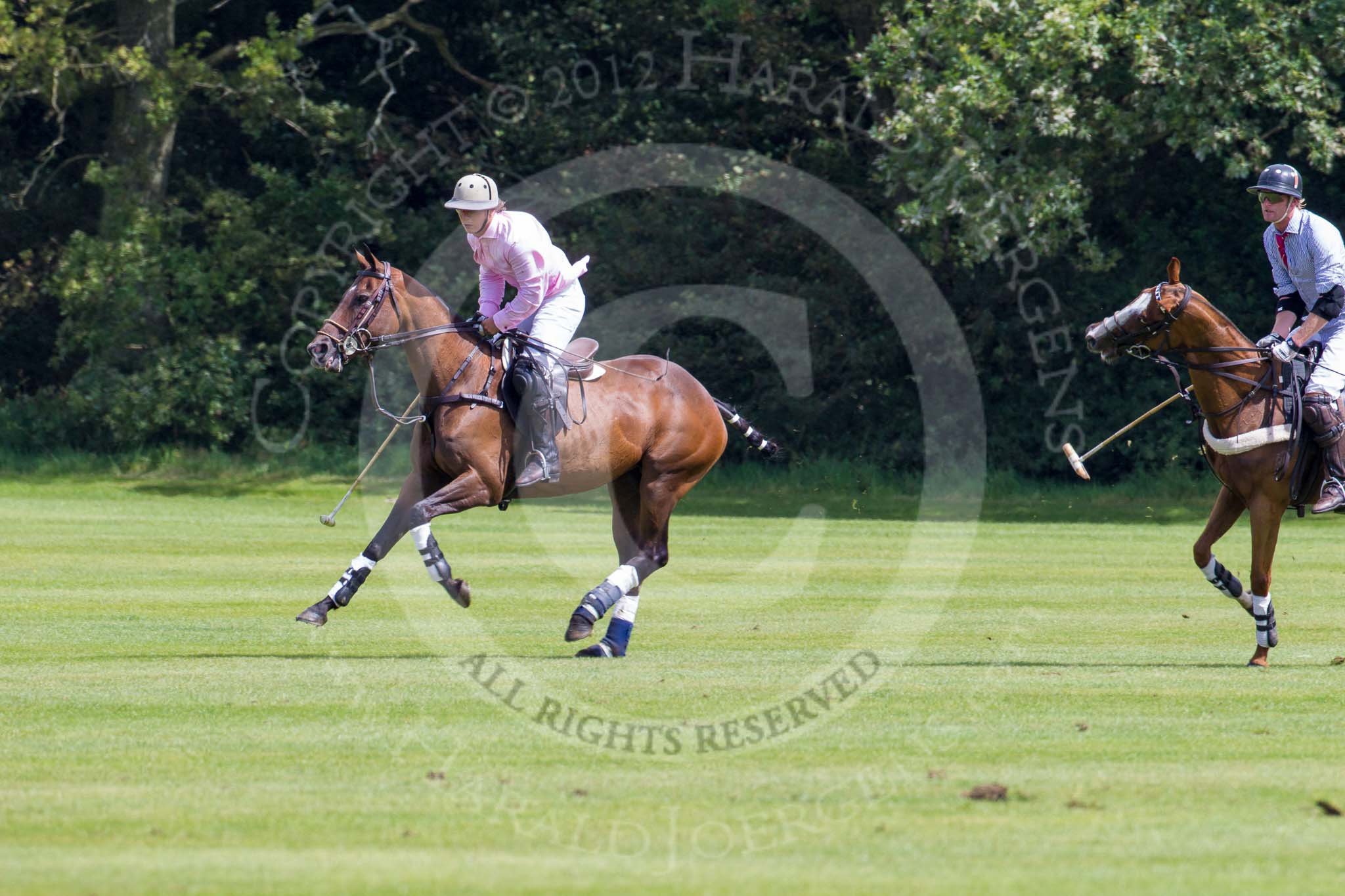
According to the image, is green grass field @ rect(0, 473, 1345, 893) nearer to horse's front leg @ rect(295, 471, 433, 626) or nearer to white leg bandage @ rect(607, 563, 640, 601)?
horse's front leg @ rect(295, 471, 433, 626)

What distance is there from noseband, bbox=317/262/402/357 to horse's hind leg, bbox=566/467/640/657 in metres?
1.82

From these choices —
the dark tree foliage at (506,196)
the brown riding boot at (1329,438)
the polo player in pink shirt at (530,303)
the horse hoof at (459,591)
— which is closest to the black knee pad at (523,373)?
the polo player in pink shirt at (530,303)

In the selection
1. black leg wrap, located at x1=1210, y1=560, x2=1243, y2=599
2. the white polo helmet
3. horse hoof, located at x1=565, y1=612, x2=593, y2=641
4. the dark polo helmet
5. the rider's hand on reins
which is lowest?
horse hoof, located at x1=565, y1=612, x2=593, y2=641

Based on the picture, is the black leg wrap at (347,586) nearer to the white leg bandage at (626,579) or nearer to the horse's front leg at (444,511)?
the horse's front leg at (444,511)

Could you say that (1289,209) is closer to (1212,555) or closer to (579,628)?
(1212,555)

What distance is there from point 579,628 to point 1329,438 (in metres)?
4.59

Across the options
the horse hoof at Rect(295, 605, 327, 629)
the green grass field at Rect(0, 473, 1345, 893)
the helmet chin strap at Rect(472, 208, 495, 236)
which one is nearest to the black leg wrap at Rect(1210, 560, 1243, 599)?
the green grass field at Rect(0, 473, 1345, 893)

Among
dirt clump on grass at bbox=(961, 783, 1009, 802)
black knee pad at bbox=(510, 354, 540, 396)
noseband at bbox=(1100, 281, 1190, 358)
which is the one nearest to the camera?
dirt clump on grass at bbox=(961, 783, 1009, 802)

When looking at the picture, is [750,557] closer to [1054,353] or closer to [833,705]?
[833,705]

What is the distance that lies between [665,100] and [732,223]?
2.66 meters

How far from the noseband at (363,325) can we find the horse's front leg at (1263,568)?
528 centimetres

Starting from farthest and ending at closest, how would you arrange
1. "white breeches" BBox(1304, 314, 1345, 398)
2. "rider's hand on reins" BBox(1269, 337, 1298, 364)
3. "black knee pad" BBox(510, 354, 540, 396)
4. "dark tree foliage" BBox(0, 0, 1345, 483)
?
"dark tree foliage" BBox(0, 0, 1345, 483) → "black knee pad" BBox(510, 354, 540, 396) → "white breeches" BBox(1304, 314, 1345, 398) → "rider's hand on reins" BBox(1269, 337, 1298, 364)

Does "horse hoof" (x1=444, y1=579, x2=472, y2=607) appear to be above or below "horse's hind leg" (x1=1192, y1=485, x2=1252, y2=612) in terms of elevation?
below

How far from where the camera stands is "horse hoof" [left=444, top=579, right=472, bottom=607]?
10.9 metres
